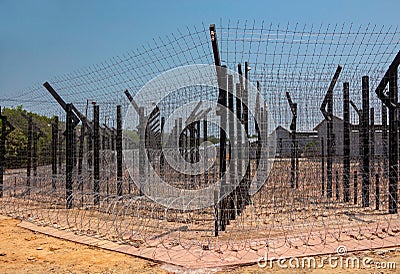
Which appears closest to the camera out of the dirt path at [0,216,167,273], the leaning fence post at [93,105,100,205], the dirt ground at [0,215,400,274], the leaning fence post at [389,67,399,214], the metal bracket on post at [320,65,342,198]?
the dirt ground at [0,215,400,274]

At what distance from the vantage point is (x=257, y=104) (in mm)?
7652

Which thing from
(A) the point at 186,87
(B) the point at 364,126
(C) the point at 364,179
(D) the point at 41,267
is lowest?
(D) the point at 41,267

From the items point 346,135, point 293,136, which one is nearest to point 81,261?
point 346,135

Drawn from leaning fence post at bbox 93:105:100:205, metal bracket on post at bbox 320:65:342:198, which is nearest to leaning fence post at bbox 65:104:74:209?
leaning fence post at bbox 93:105:100:205

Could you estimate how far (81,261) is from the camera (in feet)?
15.7

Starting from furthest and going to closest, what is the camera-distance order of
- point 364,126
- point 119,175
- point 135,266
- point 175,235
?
1. point 119,175
2. point 364,126
3. point 175,235
4. point 135,266

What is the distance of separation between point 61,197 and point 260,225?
15.8 ft

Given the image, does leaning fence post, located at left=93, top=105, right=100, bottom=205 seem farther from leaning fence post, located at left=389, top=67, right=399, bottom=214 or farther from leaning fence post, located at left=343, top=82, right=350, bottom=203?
leaning fence post, located at left=389, top=67, right=399, bottom=214

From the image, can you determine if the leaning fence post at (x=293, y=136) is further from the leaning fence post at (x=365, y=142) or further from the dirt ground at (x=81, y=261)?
the dirt ground at (x=81, y=261)

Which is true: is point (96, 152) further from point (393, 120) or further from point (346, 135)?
point (393, 120)

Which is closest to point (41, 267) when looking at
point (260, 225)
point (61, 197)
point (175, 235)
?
point (175, 235)

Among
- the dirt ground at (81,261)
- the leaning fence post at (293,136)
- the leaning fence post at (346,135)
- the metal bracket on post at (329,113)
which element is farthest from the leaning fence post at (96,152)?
the leaning fence post at (346,135)

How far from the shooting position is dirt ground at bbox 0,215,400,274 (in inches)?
170

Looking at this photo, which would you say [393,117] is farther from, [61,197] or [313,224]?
[61,197]
